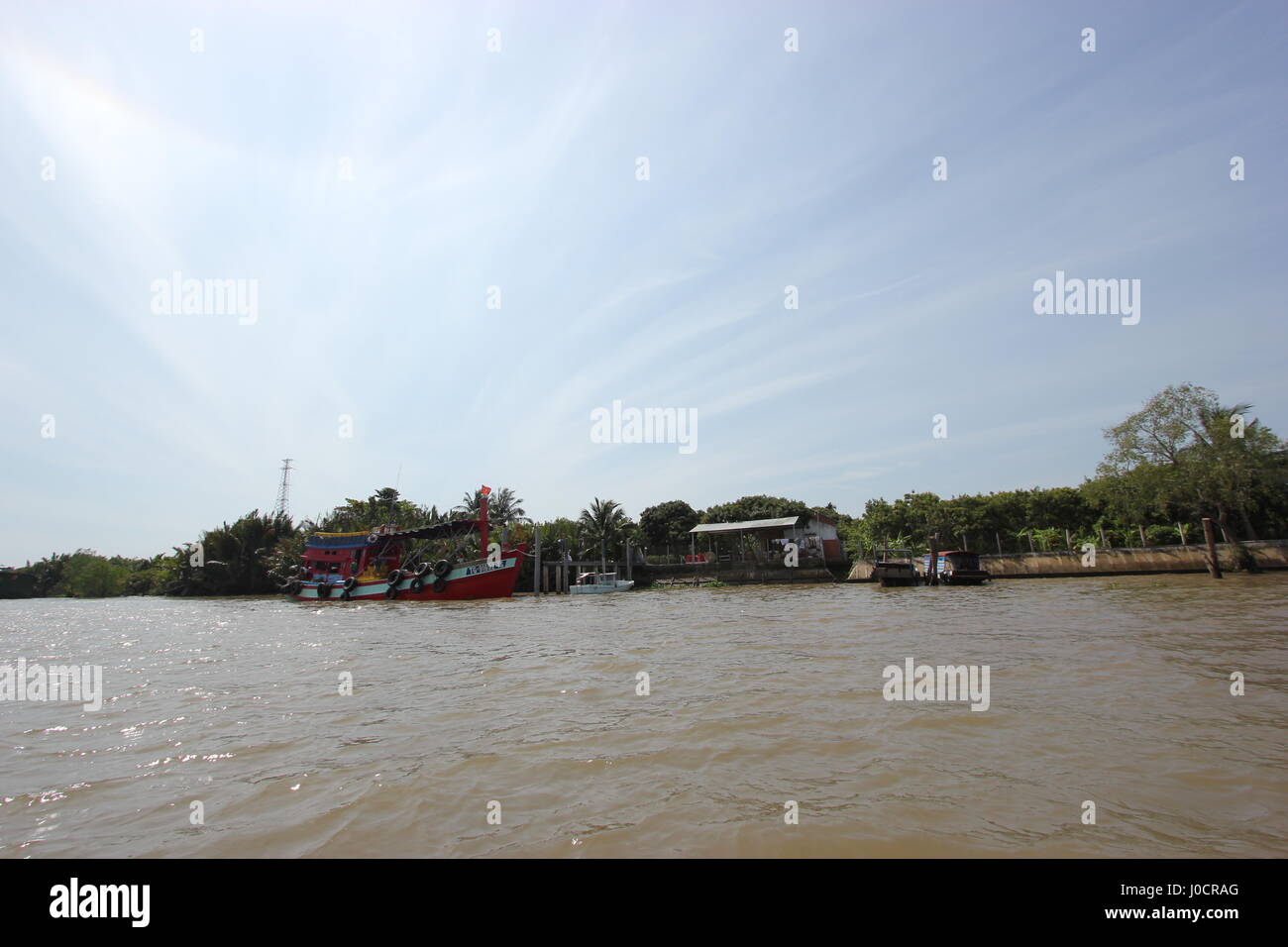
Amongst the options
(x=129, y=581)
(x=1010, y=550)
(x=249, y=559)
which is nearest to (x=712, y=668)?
(x=1010, y=550)

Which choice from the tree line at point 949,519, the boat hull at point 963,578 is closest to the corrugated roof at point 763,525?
the tree line at point 949,519

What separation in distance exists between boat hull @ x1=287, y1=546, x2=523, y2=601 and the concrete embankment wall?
81.2 feet

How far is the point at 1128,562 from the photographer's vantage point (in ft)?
119

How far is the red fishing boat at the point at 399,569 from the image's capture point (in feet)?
121

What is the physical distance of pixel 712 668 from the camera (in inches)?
367

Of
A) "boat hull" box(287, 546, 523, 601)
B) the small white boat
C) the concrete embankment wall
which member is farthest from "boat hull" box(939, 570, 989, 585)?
"boat hull" box(287, 546, 523, 601)

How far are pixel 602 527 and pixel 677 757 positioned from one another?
52.2 meters

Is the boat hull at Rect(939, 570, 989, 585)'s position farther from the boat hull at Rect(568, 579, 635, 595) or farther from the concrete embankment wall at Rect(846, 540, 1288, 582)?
the boat hull at Rect(568, 579, 635, 595)

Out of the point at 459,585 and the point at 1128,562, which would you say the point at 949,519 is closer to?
the point at 1128,562

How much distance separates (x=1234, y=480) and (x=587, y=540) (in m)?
47.4

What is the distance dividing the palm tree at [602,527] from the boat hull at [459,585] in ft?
60.7

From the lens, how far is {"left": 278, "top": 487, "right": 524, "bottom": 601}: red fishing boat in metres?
37.0
